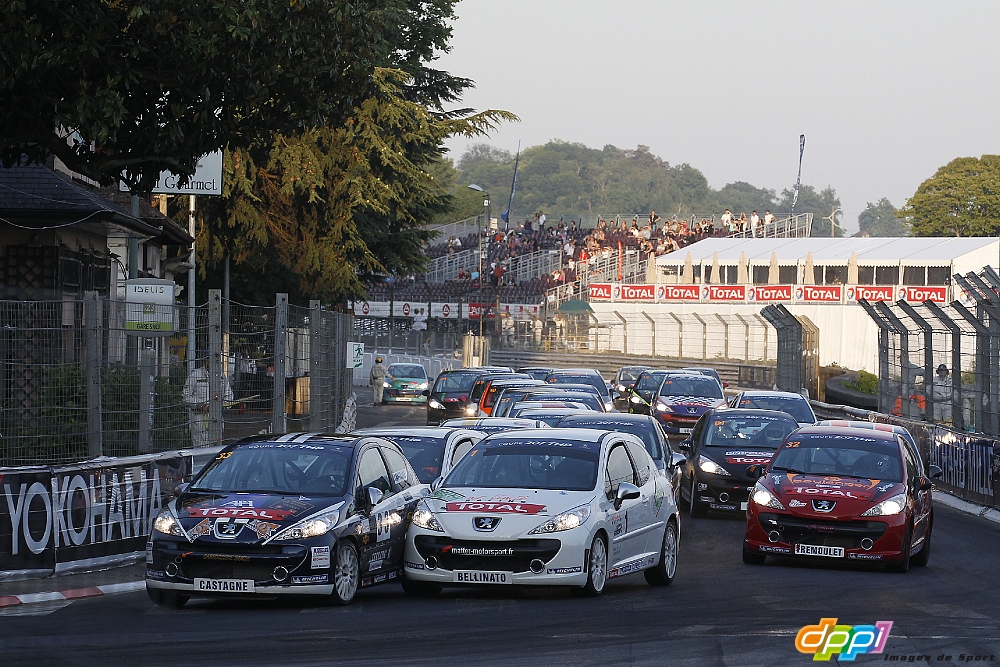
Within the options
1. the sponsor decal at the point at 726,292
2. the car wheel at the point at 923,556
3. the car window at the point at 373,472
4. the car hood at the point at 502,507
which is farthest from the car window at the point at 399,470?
the sponsor decal at the point at 726,292

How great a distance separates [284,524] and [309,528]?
189 mm

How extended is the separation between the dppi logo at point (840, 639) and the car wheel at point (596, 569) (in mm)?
1844

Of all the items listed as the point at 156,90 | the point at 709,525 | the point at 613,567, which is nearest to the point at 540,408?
the point at 709,525

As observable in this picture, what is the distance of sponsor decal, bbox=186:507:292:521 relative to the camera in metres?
11.1

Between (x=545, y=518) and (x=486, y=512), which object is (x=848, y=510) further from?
(x=486, y=512)

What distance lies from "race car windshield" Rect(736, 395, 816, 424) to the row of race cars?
29.1 ft

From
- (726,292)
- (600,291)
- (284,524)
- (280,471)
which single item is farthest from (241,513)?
(600,291)

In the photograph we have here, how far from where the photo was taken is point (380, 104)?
34.5 meters

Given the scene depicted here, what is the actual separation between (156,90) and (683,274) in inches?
2277

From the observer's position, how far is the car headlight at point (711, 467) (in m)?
18.8

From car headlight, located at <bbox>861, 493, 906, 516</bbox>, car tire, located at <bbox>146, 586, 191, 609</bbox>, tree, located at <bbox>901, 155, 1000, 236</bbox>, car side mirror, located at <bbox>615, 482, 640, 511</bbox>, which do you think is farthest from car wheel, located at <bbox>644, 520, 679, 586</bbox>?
tree, located at <bbox>901, 155, 1000, 236</bbox>

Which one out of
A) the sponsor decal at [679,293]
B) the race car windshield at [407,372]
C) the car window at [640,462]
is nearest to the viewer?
the car window at [640,462]

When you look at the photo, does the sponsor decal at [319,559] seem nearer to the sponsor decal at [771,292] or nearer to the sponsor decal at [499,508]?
the sponsor decal at [499,508]

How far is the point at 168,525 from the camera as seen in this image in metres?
11.3
